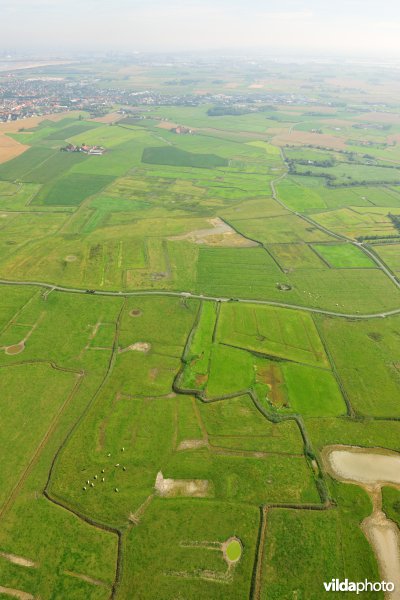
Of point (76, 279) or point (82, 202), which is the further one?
point (82, 202)

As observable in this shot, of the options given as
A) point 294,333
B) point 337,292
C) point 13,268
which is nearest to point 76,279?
point 13,268

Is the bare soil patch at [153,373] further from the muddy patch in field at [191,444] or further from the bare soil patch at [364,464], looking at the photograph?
the bare soil patch at [364,464]

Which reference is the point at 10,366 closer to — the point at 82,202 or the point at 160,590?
the point at 160,590

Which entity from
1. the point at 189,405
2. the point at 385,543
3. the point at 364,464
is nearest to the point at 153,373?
the point at 189,405

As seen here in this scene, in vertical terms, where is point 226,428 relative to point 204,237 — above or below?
below

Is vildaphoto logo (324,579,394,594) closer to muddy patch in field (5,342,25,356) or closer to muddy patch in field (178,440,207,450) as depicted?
muddy patch in field (178,440,207,450)
